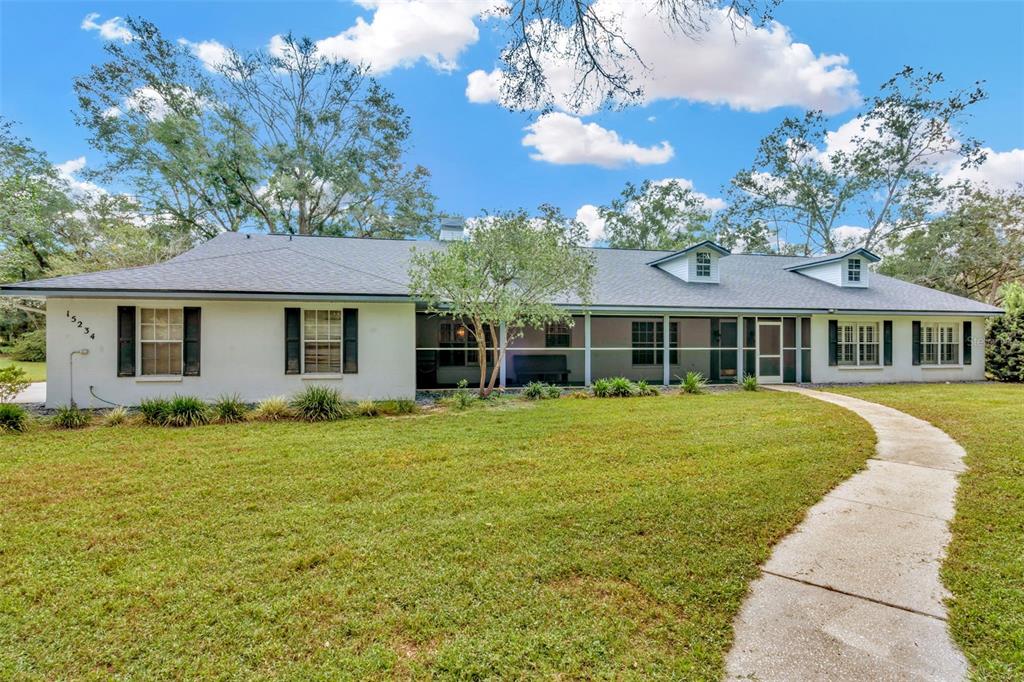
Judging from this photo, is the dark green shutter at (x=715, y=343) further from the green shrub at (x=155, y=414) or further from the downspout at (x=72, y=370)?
the downspout at (x=72, y=370)

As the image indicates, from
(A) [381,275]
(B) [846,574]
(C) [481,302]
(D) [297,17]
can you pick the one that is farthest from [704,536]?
(D) [297,17]

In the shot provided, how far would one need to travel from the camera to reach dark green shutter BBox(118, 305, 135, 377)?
9812 mm

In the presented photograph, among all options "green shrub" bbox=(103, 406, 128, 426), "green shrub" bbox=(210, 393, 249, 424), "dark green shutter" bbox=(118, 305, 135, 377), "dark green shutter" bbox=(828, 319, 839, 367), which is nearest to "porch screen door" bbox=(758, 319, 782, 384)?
"dark green shutter" bbox=(828, 319, 839, 367)

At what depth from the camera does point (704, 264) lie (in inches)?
644

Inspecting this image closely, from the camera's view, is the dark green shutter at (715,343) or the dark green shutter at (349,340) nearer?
the dark green shutter at (349,340)

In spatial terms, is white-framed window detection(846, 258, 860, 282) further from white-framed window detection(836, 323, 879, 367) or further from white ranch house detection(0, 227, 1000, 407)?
white-framed window detection(836, 323, 879, 367)

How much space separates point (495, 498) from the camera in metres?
4.65

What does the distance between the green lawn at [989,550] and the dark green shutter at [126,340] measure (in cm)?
1280

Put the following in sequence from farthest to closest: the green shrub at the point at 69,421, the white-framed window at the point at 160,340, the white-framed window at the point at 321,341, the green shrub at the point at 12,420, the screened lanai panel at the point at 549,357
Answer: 1. the screened lanai panel at the point at 549,357
2. the white-framed window at the point at 321,341
3. the white-framed window at the point at 160,340
4. the green shrub at the point at 69,421
5. the green shrub at the point at 12,420

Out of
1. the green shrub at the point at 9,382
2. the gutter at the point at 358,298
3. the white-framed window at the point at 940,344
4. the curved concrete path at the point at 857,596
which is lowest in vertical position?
the curved concrete path at the point at 857,596

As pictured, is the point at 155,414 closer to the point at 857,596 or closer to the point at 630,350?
the point at 857,596

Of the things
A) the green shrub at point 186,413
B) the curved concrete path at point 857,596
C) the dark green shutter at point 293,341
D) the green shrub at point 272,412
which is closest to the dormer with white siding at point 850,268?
the curved concrete path at point 857,596

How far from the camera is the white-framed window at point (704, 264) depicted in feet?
53.5

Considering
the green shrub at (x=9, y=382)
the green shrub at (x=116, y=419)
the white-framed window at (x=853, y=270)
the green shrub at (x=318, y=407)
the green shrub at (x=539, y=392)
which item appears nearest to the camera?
the green shrub at (x=116, y=419)
